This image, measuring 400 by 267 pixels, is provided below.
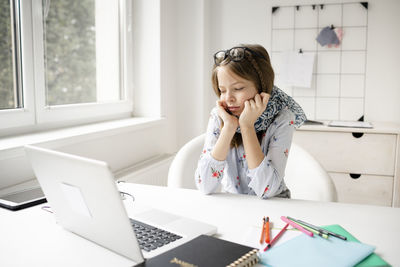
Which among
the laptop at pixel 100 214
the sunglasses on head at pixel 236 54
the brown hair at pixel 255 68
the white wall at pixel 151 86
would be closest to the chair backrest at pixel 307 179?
the brown hair at pixel 255 68

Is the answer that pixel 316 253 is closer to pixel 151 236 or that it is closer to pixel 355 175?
pixel 151 236

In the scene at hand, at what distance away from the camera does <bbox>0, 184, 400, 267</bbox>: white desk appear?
78 cm

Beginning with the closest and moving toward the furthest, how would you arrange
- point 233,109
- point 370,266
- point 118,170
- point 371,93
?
point 370,266, point 233,109, point 118,170, point 371,93

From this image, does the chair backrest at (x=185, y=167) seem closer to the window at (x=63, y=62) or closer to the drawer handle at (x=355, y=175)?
the window at (x=63, y=62)

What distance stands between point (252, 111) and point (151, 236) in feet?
1.81

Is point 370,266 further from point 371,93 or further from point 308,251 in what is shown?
point 371,93

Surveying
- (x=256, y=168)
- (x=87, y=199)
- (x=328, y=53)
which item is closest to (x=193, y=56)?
(x=328, y=53)

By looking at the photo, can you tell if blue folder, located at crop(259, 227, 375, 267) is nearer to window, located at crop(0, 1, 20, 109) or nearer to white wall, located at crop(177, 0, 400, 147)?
window, located at crop(0, 1, 20, 109)

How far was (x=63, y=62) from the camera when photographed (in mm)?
1929

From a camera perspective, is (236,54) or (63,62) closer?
(236,54)

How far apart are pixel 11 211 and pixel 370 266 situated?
2.89 feet

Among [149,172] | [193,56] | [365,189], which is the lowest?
[365,189]

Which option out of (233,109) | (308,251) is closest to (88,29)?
(233,109)

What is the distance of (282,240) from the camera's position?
2.80 ft
